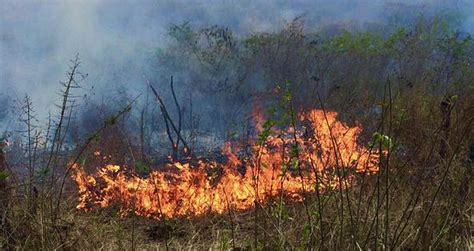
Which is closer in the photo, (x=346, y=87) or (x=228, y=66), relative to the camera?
(x=346, y=87)

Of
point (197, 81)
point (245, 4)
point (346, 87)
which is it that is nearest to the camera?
point (346, 87)

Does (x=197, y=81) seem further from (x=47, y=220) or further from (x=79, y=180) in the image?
(x=47, y=220)

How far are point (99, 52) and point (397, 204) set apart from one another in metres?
34.6

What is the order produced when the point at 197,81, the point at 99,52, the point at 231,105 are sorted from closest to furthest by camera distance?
the point at 231,105 → the point at 197,81 → the point at 99,52

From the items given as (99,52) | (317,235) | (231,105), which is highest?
(99,52)

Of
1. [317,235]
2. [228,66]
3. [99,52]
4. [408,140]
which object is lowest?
[317,235]

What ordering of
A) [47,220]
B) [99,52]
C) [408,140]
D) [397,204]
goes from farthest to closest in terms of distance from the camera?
1. [99,52]
2. [408,140]
3. [397,204]
4. [47,220]

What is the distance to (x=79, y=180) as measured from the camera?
10.9 metres

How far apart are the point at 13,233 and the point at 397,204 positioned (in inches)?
159

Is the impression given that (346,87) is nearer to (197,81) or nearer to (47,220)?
(197,81)

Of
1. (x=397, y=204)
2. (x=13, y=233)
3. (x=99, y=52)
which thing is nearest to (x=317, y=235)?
(x=397, y=204)

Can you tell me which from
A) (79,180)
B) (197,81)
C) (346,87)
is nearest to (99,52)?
(197,81)

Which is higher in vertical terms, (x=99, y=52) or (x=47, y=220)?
(x=99, y=52)

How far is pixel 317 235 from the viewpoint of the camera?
4641 mm
